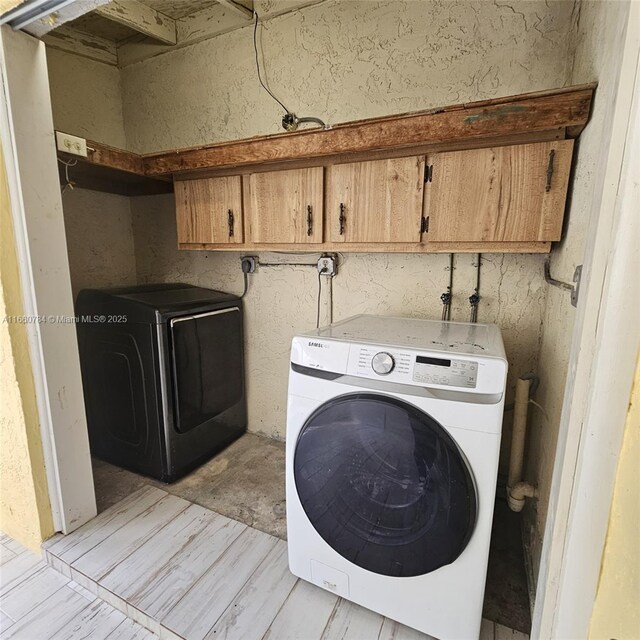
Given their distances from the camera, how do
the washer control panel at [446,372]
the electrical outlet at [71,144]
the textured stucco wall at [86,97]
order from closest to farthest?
the washer control panel at [446,372], the electrical outlet at [71,144], the textured stucco wall at [86,97]

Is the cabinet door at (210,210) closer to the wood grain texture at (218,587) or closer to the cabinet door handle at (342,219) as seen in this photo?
the cabinet door handle at (342,219)

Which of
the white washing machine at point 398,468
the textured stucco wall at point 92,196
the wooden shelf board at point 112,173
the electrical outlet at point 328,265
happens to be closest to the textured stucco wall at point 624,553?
the white washing machine at point 398,468

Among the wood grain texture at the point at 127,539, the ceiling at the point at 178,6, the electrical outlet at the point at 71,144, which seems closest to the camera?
the wood grain texture at the point at 127,539

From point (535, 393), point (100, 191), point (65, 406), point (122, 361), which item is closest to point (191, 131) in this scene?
point (100, 191)

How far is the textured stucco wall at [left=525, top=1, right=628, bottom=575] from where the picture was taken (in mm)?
1027

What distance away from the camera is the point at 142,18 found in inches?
78.7

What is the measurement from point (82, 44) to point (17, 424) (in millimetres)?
2349

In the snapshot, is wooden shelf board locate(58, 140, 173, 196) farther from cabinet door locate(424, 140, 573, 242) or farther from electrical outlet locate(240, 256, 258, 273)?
cabinet door locate(424, 140, 573, 242)

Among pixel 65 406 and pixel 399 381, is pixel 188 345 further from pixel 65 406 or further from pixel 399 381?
pixel 399 381

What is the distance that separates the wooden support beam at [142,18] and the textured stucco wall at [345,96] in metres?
0.12

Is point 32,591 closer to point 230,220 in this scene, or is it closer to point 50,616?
point 50,616

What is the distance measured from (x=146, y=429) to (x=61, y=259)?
38.0 inches

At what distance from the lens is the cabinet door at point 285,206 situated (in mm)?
1647

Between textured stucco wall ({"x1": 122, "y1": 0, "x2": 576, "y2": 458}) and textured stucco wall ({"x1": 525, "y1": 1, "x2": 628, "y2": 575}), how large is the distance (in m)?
0.18
